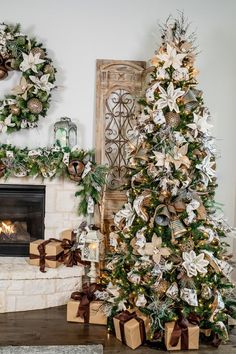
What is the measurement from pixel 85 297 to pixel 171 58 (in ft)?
6.63

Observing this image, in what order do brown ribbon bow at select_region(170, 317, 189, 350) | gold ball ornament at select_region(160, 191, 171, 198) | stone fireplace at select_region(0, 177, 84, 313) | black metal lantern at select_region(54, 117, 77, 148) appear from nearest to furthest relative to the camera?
brown ribbon bow at select_region(170, 317, 189, 350), gold ball ornament at select_region(160, 191, 171, 198), stone fireplace at select_region(0, 177, 84, 313), black metal lantern at select_region(54, 117, 77, 148)

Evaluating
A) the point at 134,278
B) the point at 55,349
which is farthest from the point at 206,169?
the point at 55,349

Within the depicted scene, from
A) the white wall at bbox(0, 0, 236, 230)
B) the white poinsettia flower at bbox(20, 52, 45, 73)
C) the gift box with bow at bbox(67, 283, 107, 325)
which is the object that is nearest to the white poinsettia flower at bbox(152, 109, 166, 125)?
the white wall at bbox(0, 0, 236, 230)

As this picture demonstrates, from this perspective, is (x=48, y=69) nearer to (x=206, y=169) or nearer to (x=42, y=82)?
(x=42, y=82)

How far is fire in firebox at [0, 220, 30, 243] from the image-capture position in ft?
13.4

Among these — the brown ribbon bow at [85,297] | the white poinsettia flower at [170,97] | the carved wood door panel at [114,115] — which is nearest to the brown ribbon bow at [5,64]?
the carved wood door panel at [114,115]

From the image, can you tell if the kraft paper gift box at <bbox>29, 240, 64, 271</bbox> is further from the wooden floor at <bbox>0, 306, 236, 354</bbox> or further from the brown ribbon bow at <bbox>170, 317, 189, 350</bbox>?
the brown ribbon bow at <bbox>170, 317, 189, 350</bbox>

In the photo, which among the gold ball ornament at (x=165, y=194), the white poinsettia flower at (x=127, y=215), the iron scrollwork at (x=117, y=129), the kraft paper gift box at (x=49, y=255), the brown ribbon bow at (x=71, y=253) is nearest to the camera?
the gold ball ornament at (x=165, y=194)

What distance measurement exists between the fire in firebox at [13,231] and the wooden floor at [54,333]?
2.65ft

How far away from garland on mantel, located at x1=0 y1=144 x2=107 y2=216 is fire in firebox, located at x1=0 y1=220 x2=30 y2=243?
1.73ft

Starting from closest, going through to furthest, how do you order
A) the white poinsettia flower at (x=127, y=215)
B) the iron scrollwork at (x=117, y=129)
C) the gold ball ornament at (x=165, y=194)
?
the gold ball ornament at (x=165, y=194) → the white poinsettia flower at (x=127, y=215) → the iron scrollwork at (x=117, y=129)

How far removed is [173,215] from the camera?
306 cm

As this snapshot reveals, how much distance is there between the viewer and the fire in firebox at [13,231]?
161 inches

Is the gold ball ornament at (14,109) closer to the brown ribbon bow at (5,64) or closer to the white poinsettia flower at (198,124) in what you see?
the brown ribbon bow at (5,64)
